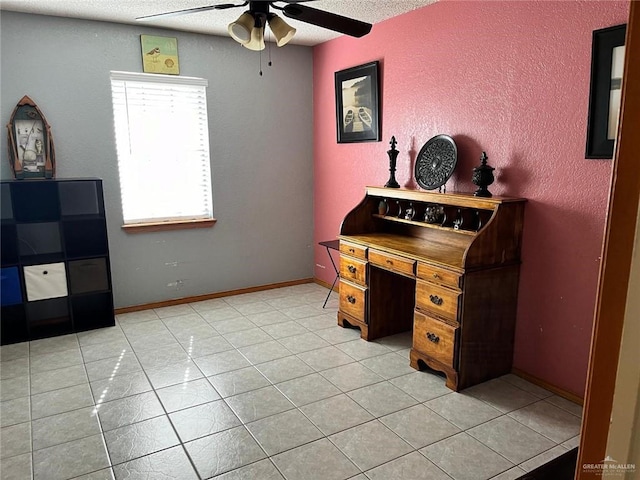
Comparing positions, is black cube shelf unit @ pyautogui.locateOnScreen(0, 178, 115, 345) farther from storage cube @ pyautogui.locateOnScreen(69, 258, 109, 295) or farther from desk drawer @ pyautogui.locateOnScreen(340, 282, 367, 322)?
desk drawer @ pyautogui.locateOnScreen(340, 282, 367, 322)

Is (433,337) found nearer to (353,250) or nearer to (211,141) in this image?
(353,250)

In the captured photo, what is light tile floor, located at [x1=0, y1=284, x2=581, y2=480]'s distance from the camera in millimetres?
2217

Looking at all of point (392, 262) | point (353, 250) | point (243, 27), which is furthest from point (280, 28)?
point (353, 250)

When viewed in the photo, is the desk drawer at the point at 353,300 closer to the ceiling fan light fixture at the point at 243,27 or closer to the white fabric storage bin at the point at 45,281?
the ceiling fan light fixture at the point at 243,27

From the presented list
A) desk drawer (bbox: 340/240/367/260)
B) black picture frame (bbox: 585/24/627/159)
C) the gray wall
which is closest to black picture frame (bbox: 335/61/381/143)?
the gray wall

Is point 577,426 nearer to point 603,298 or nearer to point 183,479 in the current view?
point 183,479

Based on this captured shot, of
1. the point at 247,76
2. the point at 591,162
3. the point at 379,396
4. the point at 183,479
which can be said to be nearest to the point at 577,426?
the point at 379,396

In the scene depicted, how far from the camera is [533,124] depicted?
284cm

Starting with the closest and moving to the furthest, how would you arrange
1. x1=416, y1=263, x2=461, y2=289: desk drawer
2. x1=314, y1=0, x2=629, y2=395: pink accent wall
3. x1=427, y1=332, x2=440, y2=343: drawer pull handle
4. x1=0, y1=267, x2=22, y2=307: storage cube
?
A: x1=314, y1=0, x2=629, y2=395: pink accent wall, x1=416, y1=263, x2=461, y2=289: desk drawer, x1=427, y1=332, x2=440, y2=343: drawer pull handle, x1=0, y1=267, x2=22, y2=307: storage cube

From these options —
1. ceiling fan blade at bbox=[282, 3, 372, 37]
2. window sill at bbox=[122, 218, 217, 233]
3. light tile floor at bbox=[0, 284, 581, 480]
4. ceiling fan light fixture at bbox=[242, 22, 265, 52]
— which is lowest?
light tile floor at bbox=[0, 284, 581, 480]

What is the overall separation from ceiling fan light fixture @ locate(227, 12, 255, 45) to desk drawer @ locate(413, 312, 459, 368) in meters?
2.04

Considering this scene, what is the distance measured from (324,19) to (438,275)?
5.46 feet

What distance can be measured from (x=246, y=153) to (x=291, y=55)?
3.78ft

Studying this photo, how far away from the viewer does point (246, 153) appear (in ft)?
15.6
